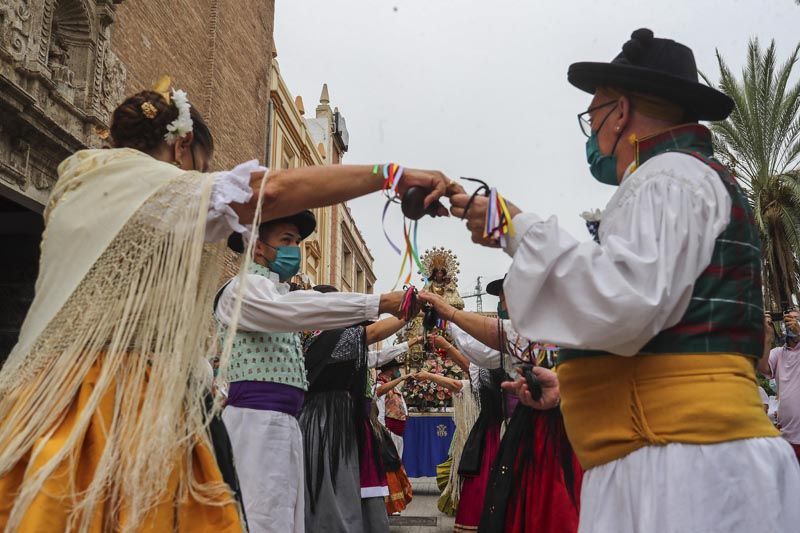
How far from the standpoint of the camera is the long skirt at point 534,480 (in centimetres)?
405

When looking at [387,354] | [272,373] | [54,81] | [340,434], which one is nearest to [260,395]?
[272,373]

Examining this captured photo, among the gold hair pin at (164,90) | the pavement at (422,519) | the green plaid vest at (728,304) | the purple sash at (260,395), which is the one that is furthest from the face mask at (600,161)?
the pavement at (422,519)

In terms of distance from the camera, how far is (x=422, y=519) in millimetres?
8492

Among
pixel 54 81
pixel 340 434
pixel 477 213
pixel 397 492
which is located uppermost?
pixel 54 81

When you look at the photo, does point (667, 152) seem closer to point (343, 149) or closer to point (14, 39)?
point (14, 39)

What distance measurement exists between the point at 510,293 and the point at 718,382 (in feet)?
1.93

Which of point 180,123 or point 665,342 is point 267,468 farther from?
point 665,342

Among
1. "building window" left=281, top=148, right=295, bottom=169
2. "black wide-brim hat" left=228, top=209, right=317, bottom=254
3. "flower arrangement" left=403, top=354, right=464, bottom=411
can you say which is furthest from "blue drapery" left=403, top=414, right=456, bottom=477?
"black wide-brim hat" left=228, top=209, right=317, bottom=254

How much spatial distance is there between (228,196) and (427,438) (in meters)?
12.2

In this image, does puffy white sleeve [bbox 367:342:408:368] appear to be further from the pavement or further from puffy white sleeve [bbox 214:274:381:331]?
puffy white sleeve [bbox 214:274:381:331]

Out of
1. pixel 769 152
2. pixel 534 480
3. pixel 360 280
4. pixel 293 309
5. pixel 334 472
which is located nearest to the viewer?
pixel 293 309

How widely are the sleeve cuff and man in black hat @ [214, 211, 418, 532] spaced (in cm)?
185

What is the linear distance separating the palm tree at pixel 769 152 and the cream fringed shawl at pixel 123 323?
18407mm

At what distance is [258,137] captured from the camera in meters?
16.8
